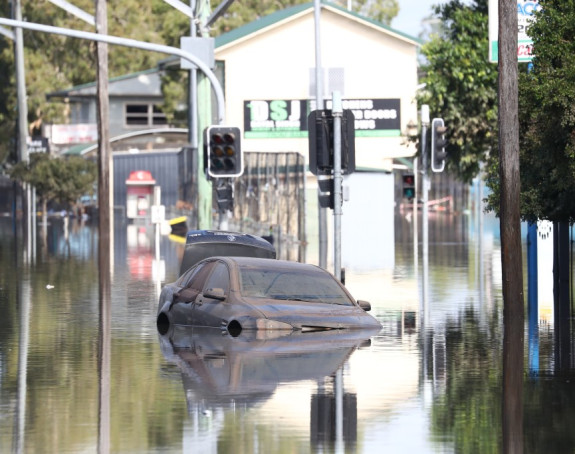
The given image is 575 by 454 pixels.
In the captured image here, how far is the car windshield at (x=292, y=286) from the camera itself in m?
20.2

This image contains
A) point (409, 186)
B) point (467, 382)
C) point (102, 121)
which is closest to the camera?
point (467, 382)

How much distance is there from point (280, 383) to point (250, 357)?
2.28m

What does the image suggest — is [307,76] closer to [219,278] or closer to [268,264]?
[268,264]

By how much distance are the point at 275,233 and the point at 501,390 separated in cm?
3508

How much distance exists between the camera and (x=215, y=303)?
66.7 feet

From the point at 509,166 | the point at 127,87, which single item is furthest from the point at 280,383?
the point at 127,87

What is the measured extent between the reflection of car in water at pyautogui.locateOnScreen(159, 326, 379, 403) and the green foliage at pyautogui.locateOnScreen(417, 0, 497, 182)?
23.6m

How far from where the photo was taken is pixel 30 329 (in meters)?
21.5

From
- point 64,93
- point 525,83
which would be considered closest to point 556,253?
point 525,83

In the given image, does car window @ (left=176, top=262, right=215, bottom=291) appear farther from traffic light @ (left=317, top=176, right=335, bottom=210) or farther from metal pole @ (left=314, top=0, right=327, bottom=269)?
metal pole @ (left=314, top=0, right=327, bottom=269)

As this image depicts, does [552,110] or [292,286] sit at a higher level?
[552,110]

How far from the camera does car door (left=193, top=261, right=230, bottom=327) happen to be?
20.0m

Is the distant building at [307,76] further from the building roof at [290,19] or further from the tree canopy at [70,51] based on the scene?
the tree canopy at [70,51]

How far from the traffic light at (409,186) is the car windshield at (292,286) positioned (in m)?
17.8
